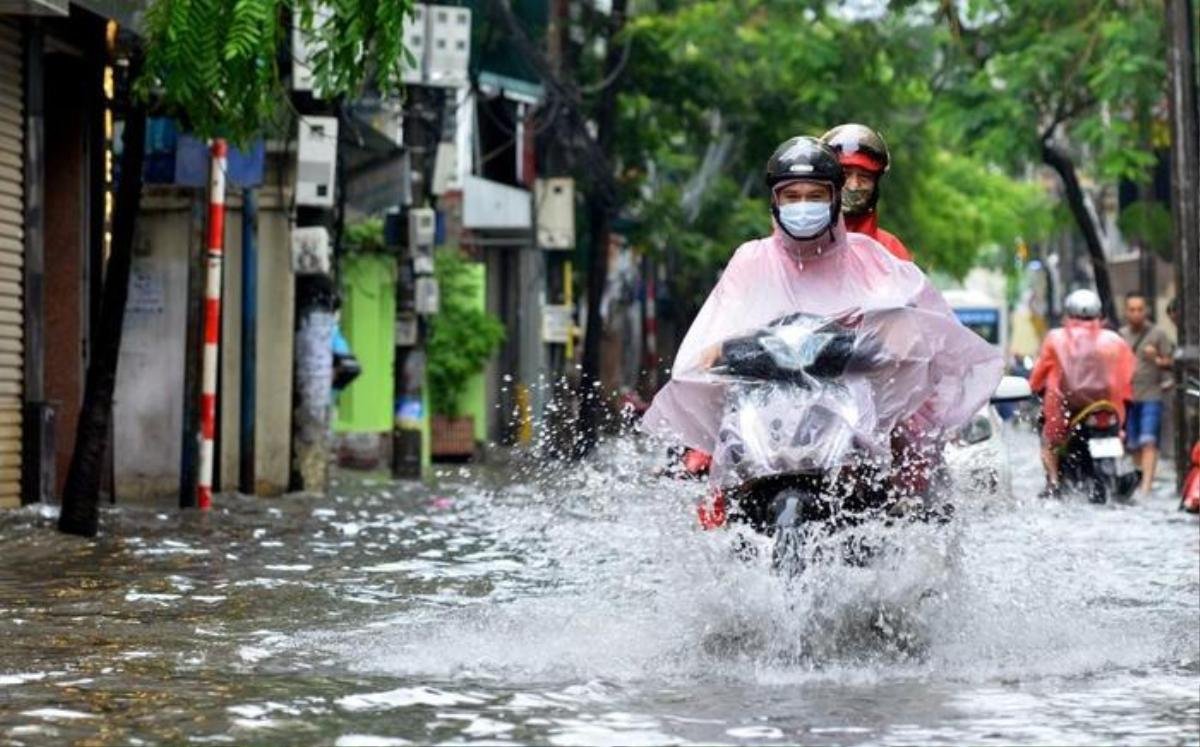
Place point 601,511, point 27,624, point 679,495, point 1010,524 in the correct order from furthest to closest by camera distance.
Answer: point 601,511 → point 1010,524 → point 27,624 → point 679,495

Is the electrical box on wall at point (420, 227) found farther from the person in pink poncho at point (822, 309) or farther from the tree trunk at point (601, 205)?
the person in pink poncho at point (822, 309)

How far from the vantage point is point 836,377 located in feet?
28.8

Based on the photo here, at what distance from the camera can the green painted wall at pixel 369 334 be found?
29609 mm

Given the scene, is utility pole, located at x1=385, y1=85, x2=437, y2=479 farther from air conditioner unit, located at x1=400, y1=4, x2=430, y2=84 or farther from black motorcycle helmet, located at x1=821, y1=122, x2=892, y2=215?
black motorcycle helmet, located at x1=821, y1=122, x2=892, y2=215

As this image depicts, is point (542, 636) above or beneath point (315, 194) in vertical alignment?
beneath

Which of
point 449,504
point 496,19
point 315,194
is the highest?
point 496,19

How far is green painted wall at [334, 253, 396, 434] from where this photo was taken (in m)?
29.6

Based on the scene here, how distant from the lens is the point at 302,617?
1064 centimetres

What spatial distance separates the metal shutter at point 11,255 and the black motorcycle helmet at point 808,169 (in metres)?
8.69

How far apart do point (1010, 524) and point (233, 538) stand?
448cm

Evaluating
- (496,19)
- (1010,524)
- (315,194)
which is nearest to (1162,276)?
(496,19)

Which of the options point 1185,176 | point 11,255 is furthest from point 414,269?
point 11,255

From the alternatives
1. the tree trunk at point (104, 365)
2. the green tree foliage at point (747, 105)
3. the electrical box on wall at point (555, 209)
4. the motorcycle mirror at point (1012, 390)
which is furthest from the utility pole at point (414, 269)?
the motorcycle mirror at point (1012, 390)

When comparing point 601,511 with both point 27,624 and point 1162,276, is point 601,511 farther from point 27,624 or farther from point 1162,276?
point 1162,276
